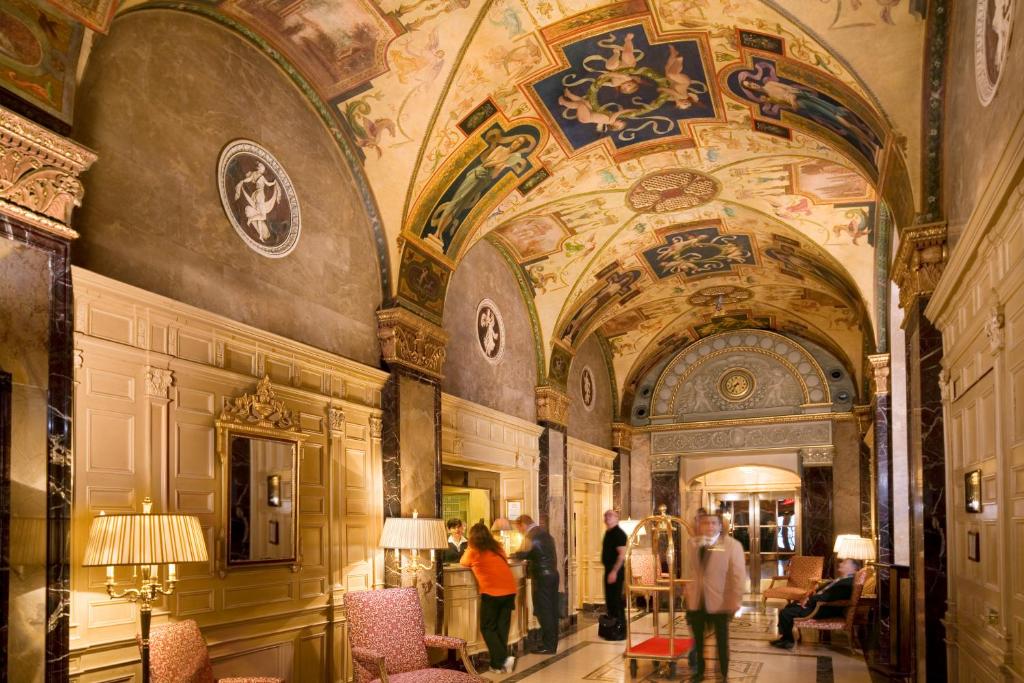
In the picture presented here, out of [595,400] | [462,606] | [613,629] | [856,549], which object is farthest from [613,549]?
[595,400]

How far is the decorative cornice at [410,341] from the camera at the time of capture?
8.80 meters

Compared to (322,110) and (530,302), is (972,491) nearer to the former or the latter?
(322,110)

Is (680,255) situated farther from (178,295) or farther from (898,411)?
(178,295)

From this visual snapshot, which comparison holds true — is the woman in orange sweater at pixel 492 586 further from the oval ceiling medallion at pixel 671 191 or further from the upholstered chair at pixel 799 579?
the upholstered chair at pixel 799 579

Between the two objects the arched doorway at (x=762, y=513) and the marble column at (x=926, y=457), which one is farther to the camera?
the arched doorway at (x=762, y=513)

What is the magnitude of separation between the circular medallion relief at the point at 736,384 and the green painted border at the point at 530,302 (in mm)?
6028

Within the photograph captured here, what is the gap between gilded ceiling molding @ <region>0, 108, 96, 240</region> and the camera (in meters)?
4.55

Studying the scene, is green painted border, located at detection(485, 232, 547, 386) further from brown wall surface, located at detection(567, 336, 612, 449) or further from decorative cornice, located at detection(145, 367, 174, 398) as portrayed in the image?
decorative cornice, located at detection(145, 367, 174, 398)

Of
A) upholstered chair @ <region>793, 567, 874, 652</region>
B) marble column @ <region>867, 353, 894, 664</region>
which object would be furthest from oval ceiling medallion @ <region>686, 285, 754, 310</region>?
upholstered chair @ <region>793, 567, 874, 652</region>

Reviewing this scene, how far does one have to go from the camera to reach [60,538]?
4.67 meters

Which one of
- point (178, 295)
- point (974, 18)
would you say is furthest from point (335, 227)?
point (974, 18)

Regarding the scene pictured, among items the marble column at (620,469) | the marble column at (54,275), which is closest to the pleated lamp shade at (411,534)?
the marble column at (54,275)

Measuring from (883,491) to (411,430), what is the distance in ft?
20.8

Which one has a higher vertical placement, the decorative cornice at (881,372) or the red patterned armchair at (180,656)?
the decorative cornice at (881,372)
